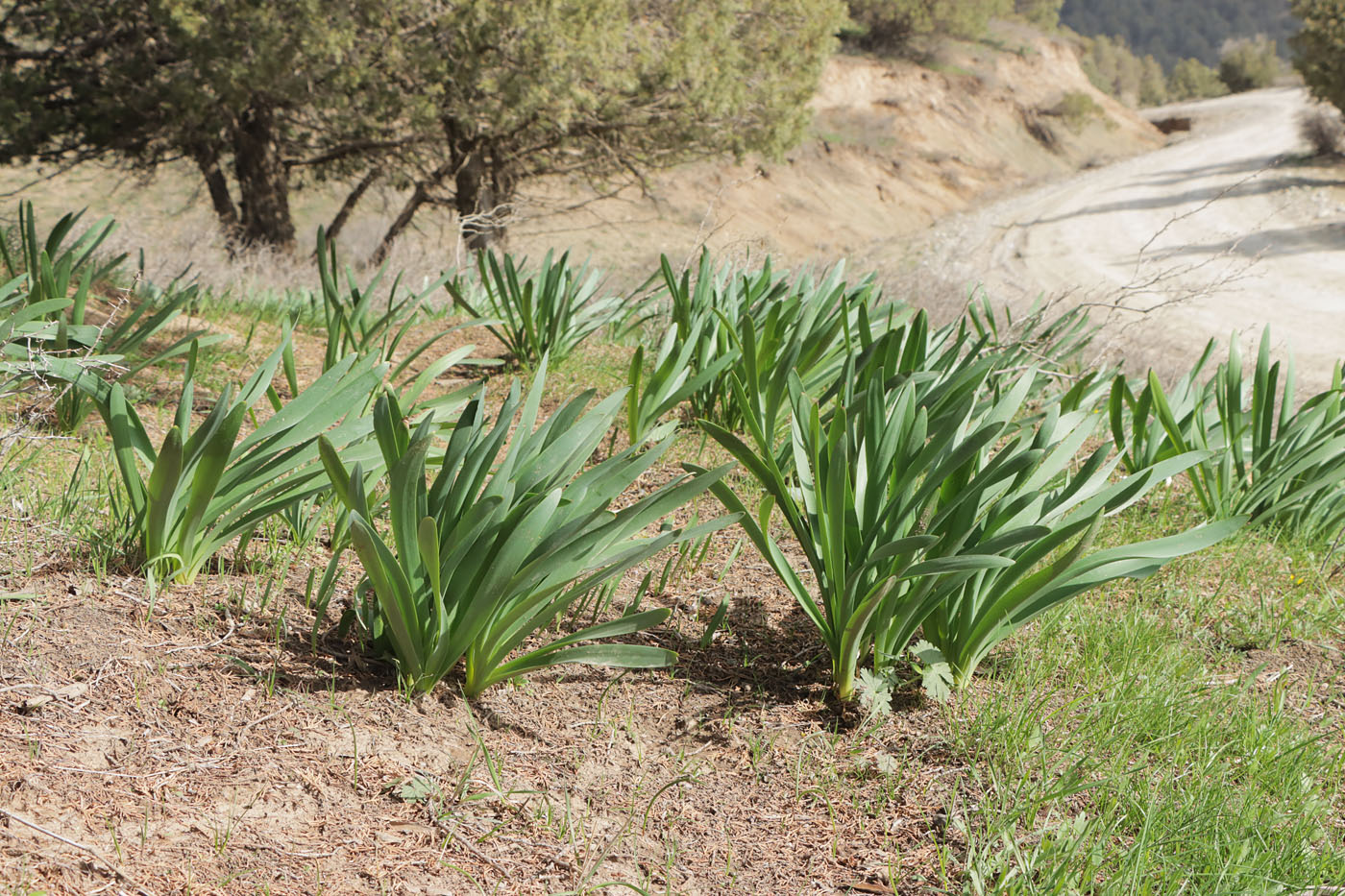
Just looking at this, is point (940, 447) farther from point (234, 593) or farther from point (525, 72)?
point (525, 72)

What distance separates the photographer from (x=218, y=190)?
12188mm

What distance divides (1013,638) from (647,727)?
988mm

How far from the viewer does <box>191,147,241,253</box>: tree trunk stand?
Result: 37.7ft

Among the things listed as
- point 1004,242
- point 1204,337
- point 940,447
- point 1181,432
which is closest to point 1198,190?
point 1004,242

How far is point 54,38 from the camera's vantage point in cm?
999

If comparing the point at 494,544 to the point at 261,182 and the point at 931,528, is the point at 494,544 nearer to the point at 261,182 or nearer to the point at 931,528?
the point at 931,528

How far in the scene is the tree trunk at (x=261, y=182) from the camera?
11.3 meters

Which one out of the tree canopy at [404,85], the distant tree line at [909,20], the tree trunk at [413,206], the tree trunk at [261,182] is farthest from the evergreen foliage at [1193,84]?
the tree trunk at [261,182]

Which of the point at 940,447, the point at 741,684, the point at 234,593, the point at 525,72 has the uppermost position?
the point at 525,72

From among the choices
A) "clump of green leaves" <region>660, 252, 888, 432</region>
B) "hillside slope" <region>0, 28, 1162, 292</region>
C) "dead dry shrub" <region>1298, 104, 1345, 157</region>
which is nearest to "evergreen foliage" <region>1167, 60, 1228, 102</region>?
"hillside slope" <region>0, 28, 1162, 292</region>

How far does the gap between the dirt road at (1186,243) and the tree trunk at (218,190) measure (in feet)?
28.3

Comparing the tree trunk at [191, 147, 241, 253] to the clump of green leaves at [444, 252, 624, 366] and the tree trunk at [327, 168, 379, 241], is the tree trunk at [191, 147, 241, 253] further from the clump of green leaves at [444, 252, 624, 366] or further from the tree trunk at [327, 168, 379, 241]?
the clump of green leaves at [444, 252, 624, 366]

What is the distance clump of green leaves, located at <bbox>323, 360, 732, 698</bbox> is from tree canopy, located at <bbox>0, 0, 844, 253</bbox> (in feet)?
22.2

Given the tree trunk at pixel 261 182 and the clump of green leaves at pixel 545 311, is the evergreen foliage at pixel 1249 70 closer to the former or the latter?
the tree trunk at pixel 261 182
